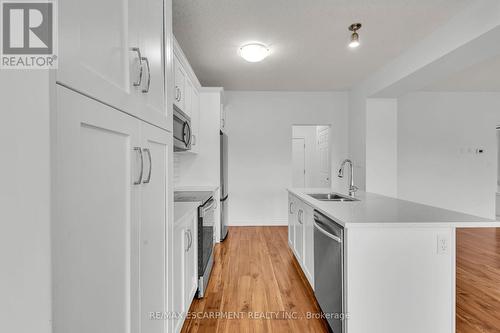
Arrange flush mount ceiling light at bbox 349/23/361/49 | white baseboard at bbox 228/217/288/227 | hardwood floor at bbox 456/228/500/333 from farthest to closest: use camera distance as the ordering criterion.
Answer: white baseboard at bbox 228/217/288/227
flush mount ceiling light at bbox 349/23/361/49
hardwood floor at bbox 456/228/500/333

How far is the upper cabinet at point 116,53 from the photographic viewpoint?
0.55 m

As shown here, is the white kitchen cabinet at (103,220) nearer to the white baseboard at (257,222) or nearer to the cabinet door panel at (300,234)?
the cabinet door panel at (300,234)

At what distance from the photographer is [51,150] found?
49 centimetres

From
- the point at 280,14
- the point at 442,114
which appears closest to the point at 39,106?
the point at 280,14

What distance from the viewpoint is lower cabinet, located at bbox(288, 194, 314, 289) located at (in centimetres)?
218

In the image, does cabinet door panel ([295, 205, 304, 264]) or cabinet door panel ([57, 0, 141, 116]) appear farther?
cabinet door panel ([295, 205, 304, 264])

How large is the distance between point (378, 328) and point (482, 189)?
5018 mm

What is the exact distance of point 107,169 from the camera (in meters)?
0.71

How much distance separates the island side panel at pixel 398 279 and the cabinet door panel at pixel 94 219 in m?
1.19

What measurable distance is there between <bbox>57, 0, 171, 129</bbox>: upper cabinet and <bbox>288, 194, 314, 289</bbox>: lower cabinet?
1611 mm

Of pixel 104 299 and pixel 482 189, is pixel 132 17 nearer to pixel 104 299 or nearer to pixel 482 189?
pixel 104 299

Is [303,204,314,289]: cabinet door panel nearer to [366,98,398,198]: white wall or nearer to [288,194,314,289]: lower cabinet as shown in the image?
[288,194,314,289]: lower cabinet

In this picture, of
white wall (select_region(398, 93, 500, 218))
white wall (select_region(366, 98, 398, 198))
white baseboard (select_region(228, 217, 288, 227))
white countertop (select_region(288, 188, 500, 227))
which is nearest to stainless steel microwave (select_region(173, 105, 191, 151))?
white countertop (select_region(288, 188, 500, 227))

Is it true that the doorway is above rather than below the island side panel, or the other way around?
above
